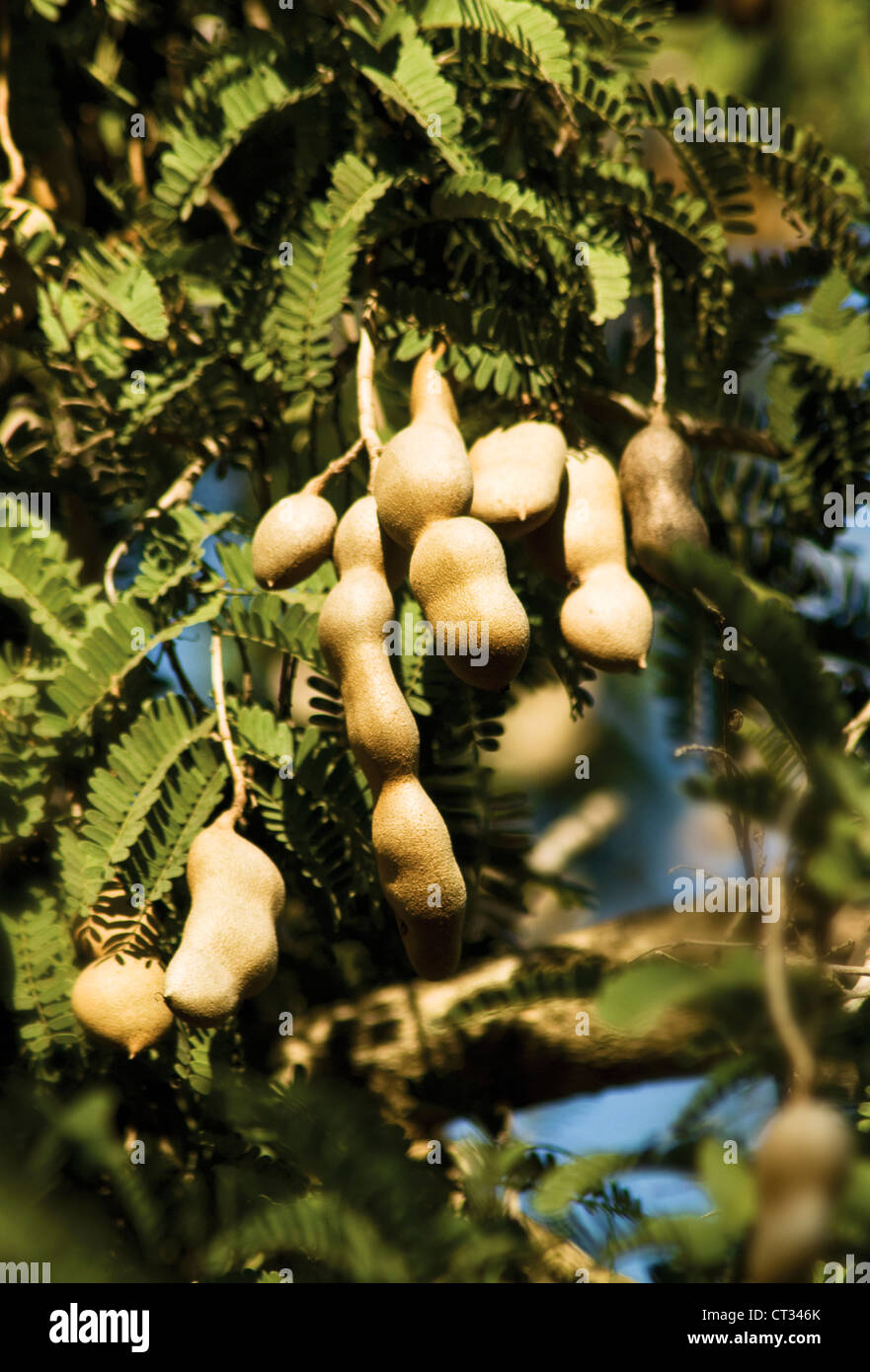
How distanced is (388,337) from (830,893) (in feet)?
2.59

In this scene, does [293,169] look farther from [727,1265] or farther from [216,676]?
[727,1265]

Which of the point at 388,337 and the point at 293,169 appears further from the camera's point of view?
the point at 293,169

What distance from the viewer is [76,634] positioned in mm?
1307

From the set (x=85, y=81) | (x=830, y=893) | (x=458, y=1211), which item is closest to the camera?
(x=830, y=893)

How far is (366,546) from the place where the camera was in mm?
1056

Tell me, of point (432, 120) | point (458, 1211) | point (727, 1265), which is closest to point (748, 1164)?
point (727, 1265)

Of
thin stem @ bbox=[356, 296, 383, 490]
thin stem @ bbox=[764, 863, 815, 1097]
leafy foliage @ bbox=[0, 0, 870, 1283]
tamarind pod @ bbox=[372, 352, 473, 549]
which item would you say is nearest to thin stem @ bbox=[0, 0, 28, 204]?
leafy foliage @ bbox=[0, 0, 870, 1283]

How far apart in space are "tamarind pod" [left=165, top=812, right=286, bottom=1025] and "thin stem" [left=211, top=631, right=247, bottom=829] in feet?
0.20

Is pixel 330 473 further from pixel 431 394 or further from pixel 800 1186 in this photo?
pixel 800 1186

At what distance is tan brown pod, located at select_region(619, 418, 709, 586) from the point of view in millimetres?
1175

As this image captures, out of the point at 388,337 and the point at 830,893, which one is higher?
the point at 388,337

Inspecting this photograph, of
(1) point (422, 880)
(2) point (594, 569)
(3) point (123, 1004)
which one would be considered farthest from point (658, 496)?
(3) point (123, 1004)

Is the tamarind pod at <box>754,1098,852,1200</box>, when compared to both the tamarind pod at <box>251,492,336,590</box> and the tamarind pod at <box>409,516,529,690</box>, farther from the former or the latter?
the tamarind pod at <box>251,492,336,590</box>

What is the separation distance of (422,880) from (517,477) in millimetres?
345
